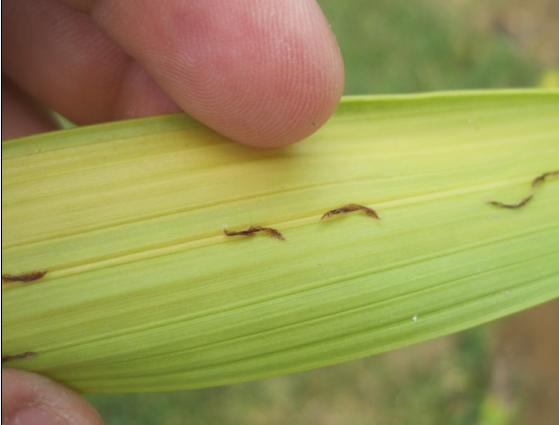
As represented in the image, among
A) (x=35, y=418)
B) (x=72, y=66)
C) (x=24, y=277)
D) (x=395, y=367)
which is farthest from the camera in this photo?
(x=395, y=367)

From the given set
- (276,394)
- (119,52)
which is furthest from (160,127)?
(276,394)

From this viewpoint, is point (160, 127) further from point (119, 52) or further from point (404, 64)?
point (404, 64)

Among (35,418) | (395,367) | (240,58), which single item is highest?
(395,367)

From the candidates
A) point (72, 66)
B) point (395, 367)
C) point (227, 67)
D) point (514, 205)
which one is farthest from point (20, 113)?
point (395, 367)

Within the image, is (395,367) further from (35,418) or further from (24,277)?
(24,277)

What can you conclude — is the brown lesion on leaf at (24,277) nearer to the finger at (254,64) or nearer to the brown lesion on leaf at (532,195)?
the finger at (254,64)

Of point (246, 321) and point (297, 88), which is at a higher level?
point (297, 88)
